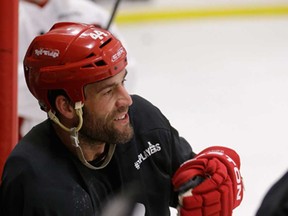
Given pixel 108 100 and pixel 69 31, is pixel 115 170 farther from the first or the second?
pixel 69 31

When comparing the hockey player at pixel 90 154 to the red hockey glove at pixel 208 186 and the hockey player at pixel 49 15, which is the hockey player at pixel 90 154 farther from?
the hockey player at pixel 49 15

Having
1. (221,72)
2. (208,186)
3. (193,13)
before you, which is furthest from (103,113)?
(193,13)

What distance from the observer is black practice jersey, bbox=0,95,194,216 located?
4.78 feet

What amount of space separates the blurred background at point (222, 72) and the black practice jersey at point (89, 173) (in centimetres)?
109

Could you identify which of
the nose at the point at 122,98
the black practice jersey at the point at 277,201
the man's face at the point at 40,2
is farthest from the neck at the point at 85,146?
the man's face at the point at 40,2

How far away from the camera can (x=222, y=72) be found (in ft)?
15.1

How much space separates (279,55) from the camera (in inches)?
193

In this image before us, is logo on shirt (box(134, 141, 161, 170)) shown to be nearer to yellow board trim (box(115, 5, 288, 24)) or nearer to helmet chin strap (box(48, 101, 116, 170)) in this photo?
helmet chin strap (box(48, 101, 116, 170))

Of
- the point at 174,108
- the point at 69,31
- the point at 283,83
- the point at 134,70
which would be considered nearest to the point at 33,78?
the point at 69,31

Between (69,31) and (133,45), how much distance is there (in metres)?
3.81

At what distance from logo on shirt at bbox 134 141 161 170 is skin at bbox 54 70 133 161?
0.10 meters

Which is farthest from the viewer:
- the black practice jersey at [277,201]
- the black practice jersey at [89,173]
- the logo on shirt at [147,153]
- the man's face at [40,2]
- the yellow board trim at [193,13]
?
the yellow board trim at [193,13]

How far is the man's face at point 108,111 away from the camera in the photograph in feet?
4.95

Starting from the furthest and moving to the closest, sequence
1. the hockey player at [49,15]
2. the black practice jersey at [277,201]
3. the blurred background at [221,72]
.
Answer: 1. the blurred background at [221,72]
2. the hockey player at [49,15]
3. the black practice jersey at [277,201]
